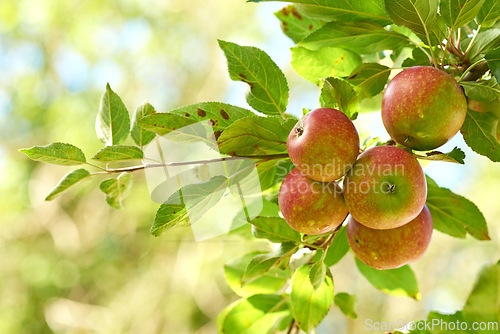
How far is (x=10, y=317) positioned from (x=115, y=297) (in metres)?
0.96

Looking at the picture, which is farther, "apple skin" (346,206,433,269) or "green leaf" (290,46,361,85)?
"green leaf" (290,46,361,85)

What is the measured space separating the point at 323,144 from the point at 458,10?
0.20 meters

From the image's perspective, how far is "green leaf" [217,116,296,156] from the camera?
0.38 metres

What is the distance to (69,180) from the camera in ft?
1.52

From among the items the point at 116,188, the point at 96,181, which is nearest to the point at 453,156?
the point at 116,188

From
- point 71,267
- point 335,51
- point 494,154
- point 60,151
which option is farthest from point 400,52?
point 71,267

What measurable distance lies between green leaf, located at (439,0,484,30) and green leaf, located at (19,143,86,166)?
0.44 metres

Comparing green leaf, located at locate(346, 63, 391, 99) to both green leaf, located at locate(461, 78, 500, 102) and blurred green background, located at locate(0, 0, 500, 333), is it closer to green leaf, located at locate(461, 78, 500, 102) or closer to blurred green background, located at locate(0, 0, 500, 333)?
green leaf, located at locate(461, 78, 500, 102)

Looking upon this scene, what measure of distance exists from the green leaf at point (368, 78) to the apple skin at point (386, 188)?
115 millimetres

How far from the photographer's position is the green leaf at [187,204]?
0.38m

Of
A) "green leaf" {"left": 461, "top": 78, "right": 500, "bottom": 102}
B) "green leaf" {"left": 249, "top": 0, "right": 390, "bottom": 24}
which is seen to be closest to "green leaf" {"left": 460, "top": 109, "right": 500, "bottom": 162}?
"green leaf" {"left": 461, "top": 78, "right": 500, "bottom": 102}

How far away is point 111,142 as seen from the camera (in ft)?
1.63

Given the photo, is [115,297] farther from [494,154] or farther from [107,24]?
[494,154]

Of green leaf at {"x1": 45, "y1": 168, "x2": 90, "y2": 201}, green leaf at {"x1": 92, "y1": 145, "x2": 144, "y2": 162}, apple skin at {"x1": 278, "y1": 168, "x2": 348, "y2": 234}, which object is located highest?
green leaf at {"x1": 92, "y1": 145, "x2": 144, "y2": 162}
